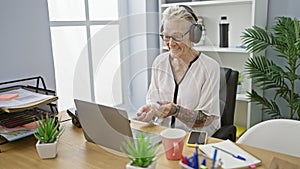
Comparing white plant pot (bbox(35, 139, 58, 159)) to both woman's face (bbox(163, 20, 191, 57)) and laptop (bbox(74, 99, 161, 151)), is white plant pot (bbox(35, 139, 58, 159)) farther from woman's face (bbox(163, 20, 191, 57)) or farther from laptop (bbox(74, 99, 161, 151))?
woman's face (bbox(163, 20, 191, 57))

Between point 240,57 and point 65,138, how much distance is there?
188cm

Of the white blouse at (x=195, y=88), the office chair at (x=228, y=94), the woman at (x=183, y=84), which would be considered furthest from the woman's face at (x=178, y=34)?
the office chair at (x=228, y=94)

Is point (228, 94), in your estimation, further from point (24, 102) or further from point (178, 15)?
point (24, 102)

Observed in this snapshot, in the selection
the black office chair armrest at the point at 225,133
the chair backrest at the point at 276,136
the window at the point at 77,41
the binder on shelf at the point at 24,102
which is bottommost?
the black office chair armrest at the point at 225,133

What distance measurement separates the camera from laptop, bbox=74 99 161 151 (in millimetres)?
1055

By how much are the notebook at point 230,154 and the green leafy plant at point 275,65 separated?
1.28 m

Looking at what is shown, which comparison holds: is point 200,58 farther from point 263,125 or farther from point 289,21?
point 289,21

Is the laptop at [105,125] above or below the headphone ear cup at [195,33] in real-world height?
below

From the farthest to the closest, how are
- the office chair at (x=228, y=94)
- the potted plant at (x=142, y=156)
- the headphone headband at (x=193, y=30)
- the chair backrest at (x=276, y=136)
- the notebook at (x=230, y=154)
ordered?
the office chair at (x=228, y=94) < the headphone headband at (x=193, y=30) < the chair backrest at (x=276, y=136) < the notebook at (x=230, y=154) < the potted plant at (x=142, y=156)

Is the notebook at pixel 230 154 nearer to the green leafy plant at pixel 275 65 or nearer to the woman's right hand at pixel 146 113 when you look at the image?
the woman's right hand at pixel 146 113

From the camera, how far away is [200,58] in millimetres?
1644

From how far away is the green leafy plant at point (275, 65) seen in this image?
2127 mm

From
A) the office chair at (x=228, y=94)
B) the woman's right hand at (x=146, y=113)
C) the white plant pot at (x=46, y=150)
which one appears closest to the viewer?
the white plant pot at (x=46, y=150)

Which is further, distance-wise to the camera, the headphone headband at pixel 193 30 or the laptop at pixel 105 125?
the headphone headband at pixel 193 30
